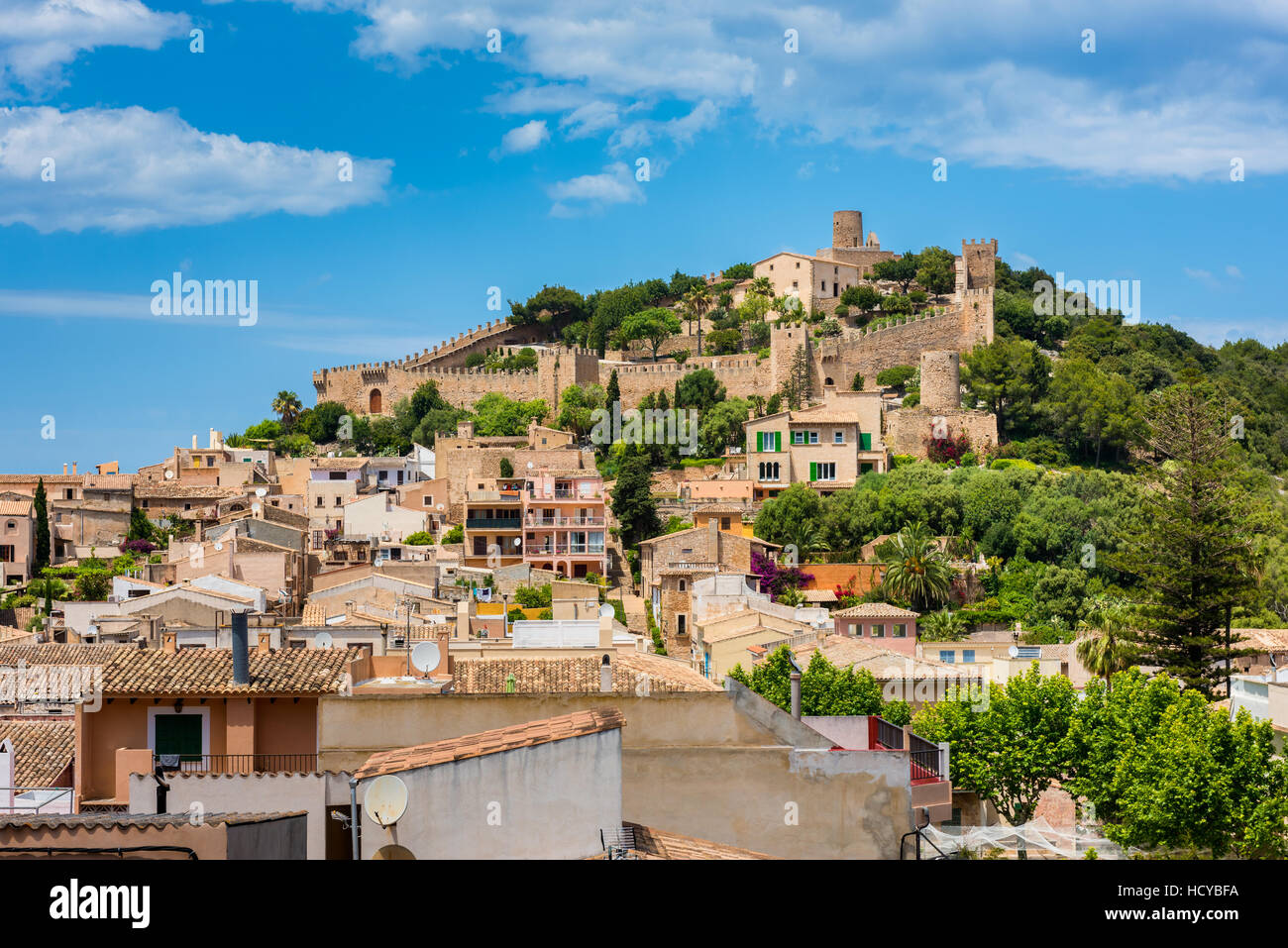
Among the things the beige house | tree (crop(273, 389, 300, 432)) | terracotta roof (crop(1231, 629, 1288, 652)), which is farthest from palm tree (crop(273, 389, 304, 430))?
terracotta roof (crop(1231, 629, 1288, 652))

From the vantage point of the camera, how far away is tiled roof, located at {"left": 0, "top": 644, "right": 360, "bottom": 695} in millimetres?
Answer: 11984

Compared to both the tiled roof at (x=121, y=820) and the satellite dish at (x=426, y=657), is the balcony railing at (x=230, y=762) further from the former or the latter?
the tiled roof at (x=121, y=820)

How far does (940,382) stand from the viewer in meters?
64.6

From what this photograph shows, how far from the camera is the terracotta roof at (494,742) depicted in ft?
28.0

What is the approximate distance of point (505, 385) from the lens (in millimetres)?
76000

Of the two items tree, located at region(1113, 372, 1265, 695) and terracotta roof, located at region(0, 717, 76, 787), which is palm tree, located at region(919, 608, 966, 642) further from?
terracotta roof, located at region(0, 717, 76, 787)

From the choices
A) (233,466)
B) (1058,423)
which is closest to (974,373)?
(1058,423)

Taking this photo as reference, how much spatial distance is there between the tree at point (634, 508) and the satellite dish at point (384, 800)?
4273cm

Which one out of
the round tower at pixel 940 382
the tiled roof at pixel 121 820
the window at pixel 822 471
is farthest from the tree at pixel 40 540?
the tiled roof at pixel 121 820

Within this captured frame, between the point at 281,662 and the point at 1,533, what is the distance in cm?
3663

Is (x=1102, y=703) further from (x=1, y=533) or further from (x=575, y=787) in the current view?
(x=1, y=533)

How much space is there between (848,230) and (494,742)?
8700cm

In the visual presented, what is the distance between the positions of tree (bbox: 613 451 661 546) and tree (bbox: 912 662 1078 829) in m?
25.9

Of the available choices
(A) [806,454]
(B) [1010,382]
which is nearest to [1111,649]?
(A) [806,454]
